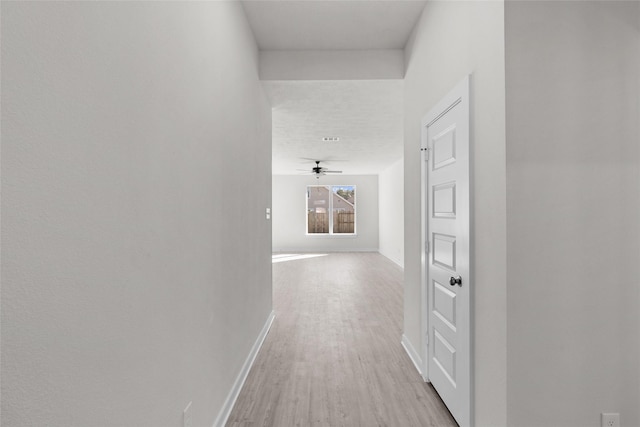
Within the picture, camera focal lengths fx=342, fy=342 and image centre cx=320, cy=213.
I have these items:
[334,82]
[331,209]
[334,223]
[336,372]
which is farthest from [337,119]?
[334,223]

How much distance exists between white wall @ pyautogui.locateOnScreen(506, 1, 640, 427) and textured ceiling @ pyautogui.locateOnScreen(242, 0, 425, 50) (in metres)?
1.55

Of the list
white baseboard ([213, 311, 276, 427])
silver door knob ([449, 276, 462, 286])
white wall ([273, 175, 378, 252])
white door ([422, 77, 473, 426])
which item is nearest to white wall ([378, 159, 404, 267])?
white wall ([273, 175, 378, 252])

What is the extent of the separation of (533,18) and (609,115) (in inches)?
22.0

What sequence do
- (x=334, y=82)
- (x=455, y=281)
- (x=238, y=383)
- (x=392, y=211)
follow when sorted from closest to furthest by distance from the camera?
(x=455, y=281)
(x=238, y=383)
(x=334, y=82)
(x=392, y=211)

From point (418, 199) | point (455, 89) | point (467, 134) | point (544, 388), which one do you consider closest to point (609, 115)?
point (467, 134)

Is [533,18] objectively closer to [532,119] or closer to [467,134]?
[532,119]

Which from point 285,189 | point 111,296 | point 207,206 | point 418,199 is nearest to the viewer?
point 111,296

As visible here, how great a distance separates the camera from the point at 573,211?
1558 millimetres

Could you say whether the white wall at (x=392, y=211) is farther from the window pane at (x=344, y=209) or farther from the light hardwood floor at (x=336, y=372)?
the light hardwood floor at (x=336, y=372)

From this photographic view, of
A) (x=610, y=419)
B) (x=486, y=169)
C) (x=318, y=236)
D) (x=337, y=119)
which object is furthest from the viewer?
(x=318, y=236)

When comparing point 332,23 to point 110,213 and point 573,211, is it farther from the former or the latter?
point 110,213

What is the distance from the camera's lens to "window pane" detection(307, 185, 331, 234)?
1217 centimetres

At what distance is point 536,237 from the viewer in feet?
5.09

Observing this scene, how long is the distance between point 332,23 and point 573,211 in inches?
96.8
